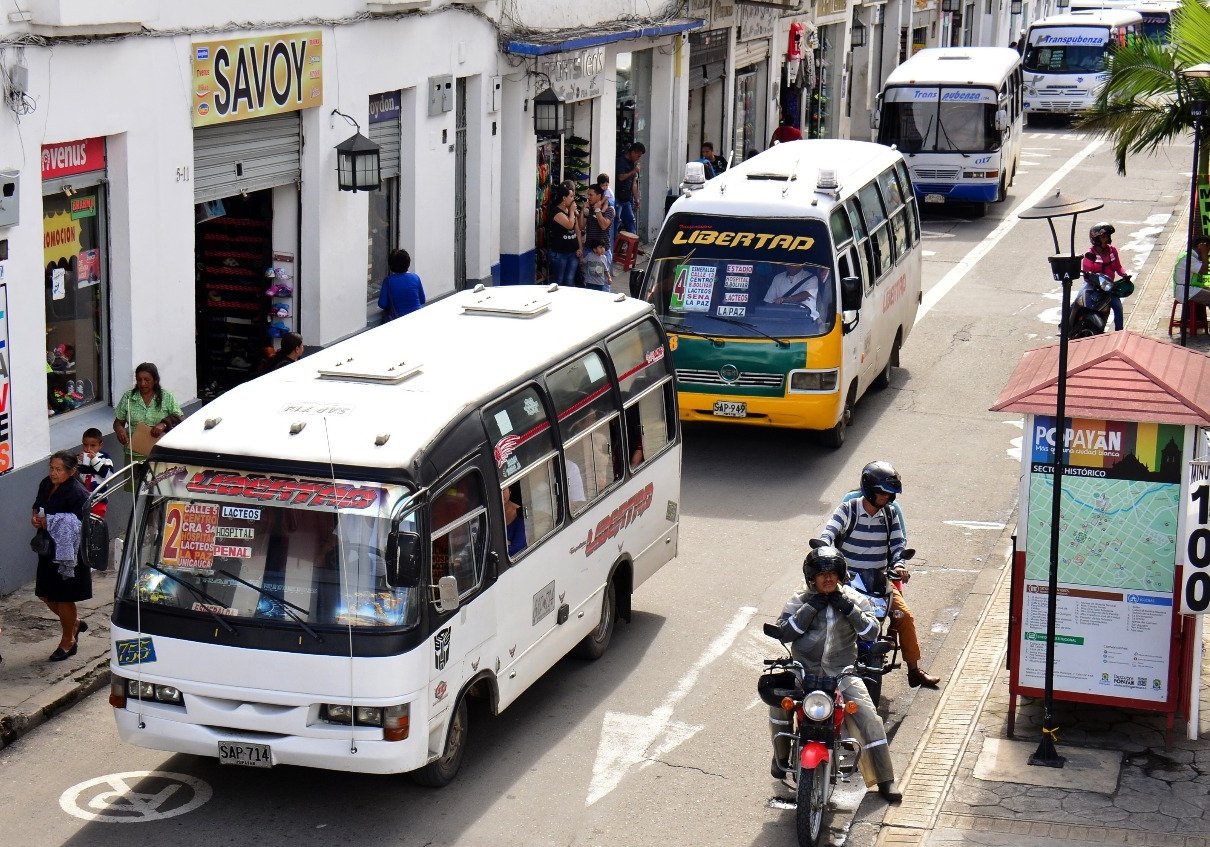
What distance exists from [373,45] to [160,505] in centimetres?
1019

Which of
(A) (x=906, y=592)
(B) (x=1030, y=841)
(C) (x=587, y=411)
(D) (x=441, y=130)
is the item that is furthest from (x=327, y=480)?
(D) (x=441, y=130)

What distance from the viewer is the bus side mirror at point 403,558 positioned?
28.4 ft

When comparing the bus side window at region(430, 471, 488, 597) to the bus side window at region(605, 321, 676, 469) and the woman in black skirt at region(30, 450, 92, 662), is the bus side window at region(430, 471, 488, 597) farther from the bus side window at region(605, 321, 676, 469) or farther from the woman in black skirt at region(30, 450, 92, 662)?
the woman in black skirt at region(30, 450, 92, 662)

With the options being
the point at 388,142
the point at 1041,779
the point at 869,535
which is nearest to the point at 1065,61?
the point at 388,142

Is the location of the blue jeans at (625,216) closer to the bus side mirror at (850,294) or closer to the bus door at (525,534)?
the bus side mirror at (850,294)

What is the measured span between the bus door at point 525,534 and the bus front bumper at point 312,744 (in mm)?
1179

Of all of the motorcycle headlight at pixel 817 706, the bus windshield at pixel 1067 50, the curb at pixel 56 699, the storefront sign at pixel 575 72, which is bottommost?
the curb at pixel 56 699

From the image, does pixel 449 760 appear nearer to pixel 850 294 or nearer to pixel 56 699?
pixel 56 699

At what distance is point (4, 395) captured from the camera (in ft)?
41.1

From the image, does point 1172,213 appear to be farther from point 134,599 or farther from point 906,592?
point 134,599

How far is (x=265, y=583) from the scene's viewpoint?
29.6 feet

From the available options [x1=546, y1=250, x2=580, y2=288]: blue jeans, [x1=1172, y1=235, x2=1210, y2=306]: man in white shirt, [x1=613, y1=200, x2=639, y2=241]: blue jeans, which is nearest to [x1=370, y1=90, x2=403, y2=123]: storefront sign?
[x1=546, y1=250, x2=580, y2=288]: blue jeans

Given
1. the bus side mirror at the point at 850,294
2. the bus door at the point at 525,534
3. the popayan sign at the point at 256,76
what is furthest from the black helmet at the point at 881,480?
the popayan sign at the point at 256,76

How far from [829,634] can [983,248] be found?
2122 centimetres
